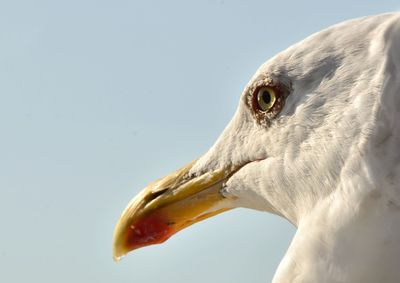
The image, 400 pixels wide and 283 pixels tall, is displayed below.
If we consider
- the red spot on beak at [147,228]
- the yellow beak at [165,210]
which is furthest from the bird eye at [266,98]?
the red spot on beak at [147,228]

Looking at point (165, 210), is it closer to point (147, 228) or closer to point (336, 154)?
point (147, 228)

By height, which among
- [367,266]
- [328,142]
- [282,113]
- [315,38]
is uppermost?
[315,38]

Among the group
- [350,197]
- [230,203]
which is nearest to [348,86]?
[350,197]

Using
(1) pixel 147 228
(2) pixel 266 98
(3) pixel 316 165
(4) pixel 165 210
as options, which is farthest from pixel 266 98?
(1) pixel 147 228

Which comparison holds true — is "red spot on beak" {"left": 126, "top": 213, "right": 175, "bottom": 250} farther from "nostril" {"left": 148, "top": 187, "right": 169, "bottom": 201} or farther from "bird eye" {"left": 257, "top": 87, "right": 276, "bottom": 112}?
"bird eye" {"left": 257, "top": 87, "right": 276, "bottom": 112}

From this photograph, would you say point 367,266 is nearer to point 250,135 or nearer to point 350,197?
point 350,197

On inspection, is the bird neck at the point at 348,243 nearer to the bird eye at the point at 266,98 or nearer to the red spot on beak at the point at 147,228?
the bird eye at the point at 266,98

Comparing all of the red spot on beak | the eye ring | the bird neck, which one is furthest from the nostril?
the bird neck

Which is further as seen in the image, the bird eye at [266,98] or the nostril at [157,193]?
the nostril at [157,193]

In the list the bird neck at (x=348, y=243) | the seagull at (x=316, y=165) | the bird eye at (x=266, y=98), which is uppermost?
the bird eye at (x=266, y=98)
